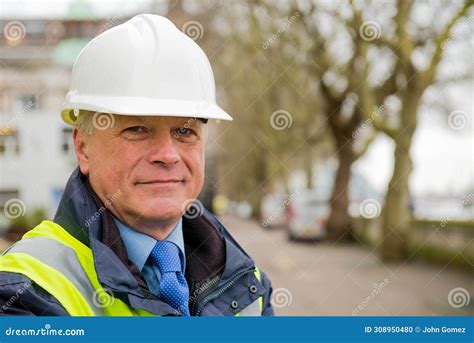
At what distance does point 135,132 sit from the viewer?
1.76 m

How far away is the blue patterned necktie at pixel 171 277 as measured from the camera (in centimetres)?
174

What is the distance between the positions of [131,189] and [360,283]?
1009 cm

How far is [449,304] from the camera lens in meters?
8.99

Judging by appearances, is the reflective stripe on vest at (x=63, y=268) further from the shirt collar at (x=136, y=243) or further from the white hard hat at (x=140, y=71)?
the white hard hat at (x=140, y=71)

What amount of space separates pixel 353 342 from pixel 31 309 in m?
1.14

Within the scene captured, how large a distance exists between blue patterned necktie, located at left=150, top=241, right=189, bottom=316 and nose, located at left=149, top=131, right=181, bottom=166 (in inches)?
8.4

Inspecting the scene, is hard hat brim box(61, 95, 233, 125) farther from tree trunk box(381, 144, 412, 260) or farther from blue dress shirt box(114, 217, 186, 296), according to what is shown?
tree trunk box(381, 144, 412, 260)

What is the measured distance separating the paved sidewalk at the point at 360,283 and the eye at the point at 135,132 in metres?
5.04

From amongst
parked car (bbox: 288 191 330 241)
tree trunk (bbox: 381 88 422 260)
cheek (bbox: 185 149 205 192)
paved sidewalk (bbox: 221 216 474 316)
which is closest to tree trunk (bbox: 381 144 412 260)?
tree trunk (bbox: 381 88 422 260)

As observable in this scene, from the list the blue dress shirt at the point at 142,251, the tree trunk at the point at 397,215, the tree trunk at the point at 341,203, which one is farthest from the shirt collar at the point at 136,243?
the tree trunk at the point at 341,203

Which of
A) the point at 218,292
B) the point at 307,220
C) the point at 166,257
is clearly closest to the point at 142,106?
the point at 166,257

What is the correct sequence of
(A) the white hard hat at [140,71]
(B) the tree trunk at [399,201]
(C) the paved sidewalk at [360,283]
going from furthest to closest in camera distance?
(B) the tree trunk at [399,201]
(C) the paved sidewalk at [360,283]
(A) the white hard hat at [140,71]

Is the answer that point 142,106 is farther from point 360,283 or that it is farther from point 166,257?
point 360,283

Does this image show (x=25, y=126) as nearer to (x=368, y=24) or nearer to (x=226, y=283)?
(x=368, y=24)
